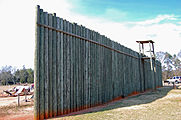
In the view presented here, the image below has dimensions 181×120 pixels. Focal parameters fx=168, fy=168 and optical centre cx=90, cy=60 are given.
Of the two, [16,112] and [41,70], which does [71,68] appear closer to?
[41,70]

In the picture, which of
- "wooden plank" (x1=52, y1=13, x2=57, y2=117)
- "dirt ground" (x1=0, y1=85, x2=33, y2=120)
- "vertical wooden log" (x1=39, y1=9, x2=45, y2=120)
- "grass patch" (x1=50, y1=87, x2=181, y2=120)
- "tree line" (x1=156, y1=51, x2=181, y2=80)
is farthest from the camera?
"tree line" (x1=156, y1=51, x2=181, y2=80)

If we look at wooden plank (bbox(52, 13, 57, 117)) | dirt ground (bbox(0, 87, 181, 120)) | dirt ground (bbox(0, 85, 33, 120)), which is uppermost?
wooden plank (bbox(52, 13, 57, 117))

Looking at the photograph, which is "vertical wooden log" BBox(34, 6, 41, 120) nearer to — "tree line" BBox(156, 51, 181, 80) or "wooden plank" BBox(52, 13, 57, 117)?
"wooden plank" BBox(52, 13, 57, 117)

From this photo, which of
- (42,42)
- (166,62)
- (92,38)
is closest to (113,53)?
(92,38)

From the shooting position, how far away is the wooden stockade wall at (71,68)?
5.97m

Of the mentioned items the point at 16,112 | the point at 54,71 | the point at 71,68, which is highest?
the point at 71,68

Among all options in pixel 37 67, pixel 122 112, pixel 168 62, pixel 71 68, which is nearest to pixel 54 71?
pixel 37 67

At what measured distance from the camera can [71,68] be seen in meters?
7.22

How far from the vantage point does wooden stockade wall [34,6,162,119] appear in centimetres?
597

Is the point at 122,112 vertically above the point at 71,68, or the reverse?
the point at 71,68

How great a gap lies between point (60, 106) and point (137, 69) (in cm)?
1020

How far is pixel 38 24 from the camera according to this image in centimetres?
599

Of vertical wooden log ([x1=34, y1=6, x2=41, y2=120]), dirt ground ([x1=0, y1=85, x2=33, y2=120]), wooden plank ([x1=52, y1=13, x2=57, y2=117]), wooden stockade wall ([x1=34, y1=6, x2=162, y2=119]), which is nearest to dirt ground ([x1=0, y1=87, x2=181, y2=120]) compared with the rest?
dirt ground ([x1=0, y1=85, x2=33, y2=120])

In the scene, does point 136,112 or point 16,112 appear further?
point 16,112
